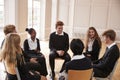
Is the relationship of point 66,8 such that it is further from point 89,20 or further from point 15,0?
point 15,0

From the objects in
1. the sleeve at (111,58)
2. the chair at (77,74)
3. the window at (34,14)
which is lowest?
the chair at (77,74)

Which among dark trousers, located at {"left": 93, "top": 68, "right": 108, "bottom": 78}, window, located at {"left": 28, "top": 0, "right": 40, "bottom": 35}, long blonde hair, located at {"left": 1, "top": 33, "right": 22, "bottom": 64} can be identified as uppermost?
window, located at {"left": 28, "top": 0, "right": 40, "bottom": 35}

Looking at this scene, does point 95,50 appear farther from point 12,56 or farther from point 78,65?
point 12,56

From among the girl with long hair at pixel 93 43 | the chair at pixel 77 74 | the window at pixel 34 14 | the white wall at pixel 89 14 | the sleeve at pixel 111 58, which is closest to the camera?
the chair at pixel 77 74

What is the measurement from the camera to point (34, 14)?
7477 millimetres

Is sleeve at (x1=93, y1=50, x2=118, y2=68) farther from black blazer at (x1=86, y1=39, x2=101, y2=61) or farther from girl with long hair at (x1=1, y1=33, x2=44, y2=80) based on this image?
girl with long hair at (x1=1, y1=33, x2=44, y2=80)

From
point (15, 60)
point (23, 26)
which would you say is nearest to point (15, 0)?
point (23, 26)

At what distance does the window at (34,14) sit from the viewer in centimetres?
711

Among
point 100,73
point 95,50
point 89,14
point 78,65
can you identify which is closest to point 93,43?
point 95,50

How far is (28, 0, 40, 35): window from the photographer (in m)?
7.11

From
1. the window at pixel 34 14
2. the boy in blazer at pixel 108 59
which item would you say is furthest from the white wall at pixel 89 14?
the boy in blazer at pixel 108 59

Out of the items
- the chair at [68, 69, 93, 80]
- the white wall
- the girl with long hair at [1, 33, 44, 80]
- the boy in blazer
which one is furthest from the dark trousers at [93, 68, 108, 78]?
the white wall

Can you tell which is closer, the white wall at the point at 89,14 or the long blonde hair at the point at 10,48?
the long blonde hair at the point at 10,48

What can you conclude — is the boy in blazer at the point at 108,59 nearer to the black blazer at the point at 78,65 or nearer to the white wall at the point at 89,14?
the black blazer at the point at 78,65
